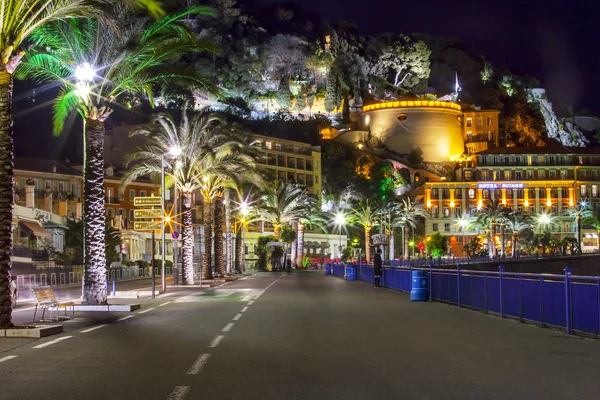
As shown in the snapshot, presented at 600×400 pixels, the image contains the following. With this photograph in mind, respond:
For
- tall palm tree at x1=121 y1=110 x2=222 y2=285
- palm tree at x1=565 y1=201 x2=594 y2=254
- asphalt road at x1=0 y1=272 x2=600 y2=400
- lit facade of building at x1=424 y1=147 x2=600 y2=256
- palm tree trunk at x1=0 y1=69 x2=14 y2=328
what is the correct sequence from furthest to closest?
lit facade of building at x1=424 y1=147 x2=600 y2=256 < palm tree at x1=565 y1=201 x2=594 y2=254 < tall palm tree at x1=121 y1=110 x2=222 y2=285 < palm tree trunk at x1=0 y1=69 x2=14 y2=328 < asphalt road at x1=0 y1=272 x2=600 y2=400

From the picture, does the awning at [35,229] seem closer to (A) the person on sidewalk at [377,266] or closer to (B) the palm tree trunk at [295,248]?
(A) the person on sidewalk at [377,266]

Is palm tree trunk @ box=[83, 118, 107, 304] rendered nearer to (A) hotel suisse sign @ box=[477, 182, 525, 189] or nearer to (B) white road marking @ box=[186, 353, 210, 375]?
(B) white road marking @ box=[186, 353, 210, 375]

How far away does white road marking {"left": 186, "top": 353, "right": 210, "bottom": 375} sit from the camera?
1061 cm

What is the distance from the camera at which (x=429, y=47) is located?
198 m

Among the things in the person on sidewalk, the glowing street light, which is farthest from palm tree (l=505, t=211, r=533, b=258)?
the glowing street light

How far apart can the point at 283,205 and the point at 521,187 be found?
69055 millimetres

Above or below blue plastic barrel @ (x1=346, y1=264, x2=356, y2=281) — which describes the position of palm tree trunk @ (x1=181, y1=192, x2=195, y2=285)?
above

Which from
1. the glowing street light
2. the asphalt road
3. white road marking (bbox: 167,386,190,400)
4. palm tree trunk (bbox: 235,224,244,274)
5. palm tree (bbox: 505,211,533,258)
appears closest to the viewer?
white road marking (bbox: 167,386,190,400)

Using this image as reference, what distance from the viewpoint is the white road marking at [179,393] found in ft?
28.8

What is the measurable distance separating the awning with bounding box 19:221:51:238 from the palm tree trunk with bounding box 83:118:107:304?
25447mm

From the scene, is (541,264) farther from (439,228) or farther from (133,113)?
(133,113)

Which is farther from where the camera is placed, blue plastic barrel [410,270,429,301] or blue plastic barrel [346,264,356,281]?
blue plastic barrel [346,264,356,281]

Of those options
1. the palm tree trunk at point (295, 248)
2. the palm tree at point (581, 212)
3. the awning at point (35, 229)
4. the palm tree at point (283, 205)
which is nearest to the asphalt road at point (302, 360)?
the awning at point (35, 229)

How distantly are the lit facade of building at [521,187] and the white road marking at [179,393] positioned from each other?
128 meters
